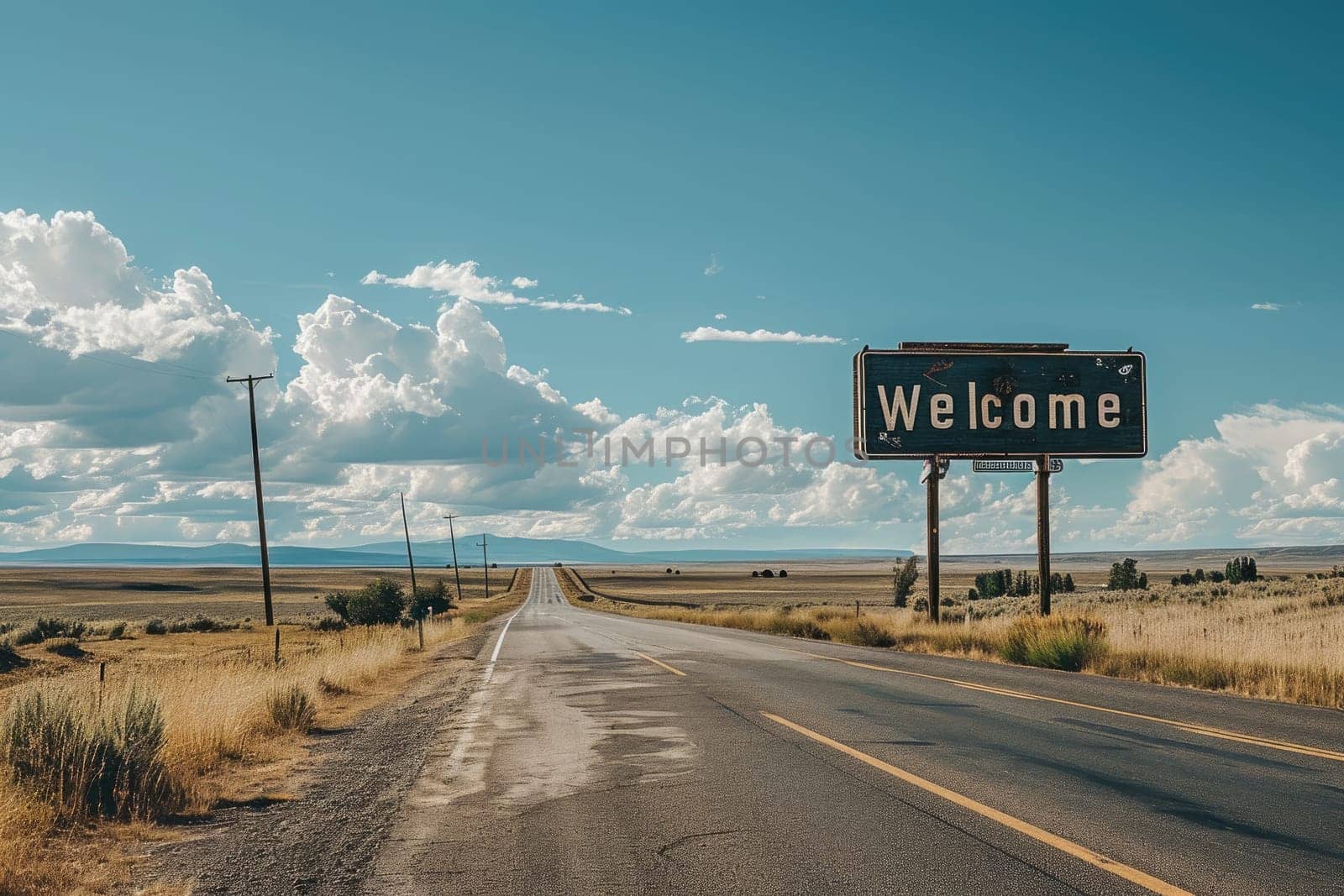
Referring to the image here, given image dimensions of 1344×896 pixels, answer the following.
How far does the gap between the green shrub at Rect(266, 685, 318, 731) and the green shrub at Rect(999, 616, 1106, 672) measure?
14.0 metres

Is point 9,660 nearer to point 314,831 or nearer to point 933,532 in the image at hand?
point 933,532

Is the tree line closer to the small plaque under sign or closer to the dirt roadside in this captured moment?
the small plaque under sign

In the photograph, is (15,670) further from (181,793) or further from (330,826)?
(330,826)

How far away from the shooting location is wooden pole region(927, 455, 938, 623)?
97.9 ft

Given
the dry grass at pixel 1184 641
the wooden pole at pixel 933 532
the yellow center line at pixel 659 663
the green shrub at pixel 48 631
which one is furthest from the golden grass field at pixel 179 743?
the wooden pole at pixel 933 532

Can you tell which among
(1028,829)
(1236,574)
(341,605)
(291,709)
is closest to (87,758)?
(291,709)

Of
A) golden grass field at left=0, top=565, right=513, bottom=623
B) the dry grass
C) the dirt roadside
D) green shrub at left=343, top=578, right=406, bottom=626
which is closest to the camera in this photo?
the dirt roadside

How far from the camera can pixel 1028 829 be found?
6.44m

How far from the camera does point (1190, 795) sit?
7.44 metres

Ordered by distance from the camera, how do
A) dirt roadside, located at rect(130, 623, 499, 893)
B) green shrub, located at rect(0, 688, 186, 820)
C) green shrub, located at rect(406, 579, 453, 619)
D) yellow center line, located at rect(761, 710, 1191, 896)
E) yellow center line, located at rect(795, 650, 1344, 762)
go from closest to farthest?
yellow center line, located at rect(761, 710, 1191, 896) < dirt roadside, located at rect(130, 623, 499, 893) < green shrub, located at rect(0, 688, 186, 820) < yellow center line, located at rect(795, 650, 1344, 762) < green shrub, located at rect(406, 579, 453, 619)

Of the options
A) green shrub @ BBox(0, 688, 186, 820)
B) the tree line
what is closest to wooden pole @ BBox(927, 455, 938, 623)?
green shrub @ BBox(0, 688, 186, 820)

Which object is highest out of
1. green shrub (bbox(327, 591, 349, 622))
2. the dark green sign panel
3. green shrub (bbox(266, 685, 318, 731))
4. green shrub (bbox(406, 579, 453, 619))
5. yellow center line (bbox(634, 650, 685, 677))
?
the dark green sign panel

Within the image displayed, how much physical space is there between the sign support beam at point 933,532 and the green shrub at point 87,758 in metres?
24.0

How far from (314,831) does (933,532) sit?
2515 centimetres
